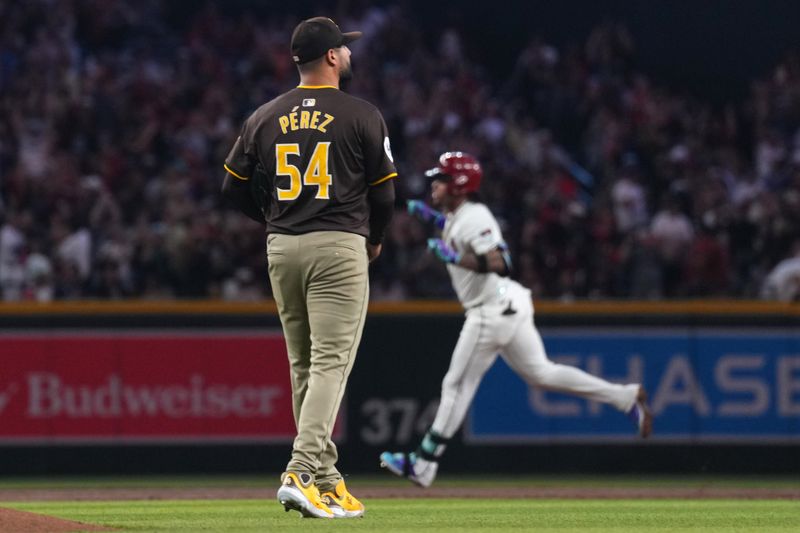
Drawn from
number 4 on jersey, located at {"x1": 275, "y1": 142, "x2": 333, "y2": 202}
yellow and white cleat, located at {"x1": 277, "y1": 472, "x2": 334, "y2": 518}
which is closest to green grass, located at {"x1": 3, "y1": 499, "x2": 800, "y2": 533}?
yellow and white cleat, located at {"x1": 277, "y1": 472, "x2": 334, "y2": 518}

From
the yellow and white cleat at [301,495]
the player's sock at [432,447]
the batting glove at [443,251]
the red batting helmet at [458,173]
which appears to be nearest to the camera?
the yellow and white cleat at [301,495]

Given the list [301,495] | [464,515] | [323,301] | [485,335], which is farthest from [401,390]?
[301,495]

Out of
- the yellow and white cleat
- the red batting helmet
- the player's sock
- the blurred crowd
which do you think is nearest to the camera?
the yellow and white cleat

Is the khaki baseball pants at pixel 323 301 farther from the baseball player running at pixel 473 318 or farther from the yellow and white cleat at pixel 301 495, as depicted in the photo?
the baseball player running at pixel 473 318

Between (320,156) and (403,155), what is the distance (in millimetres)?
9508

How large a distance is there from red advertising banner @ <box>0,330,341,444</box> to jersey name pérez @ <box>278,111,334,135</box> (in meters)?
5.44

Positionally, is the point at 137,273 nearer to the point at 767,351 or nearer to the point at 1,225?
the point at 1,225

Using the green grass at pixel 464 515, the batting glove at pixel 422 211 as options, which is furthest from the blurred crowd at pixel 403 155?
the green grass at pixel 464 515

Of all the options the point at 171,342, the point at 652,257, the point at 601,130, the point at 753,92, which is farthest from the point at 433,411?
the point at 753,92

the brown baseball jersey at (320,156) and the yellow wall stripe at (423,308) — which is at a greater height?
the brown baseball jersey at (320,156)

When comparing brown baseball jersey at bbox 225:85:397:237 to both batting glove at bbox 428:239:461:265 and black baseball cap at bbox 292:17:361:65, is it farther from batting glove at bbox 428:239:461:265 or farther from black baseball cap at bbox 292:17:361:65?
batting glove at bbox 428:239:461:265

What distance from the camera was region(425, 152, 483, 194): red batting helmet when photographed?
9.44 meters

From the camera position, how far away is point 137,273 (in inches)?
514

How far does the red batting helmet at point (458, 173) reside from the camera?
9.44 meters
